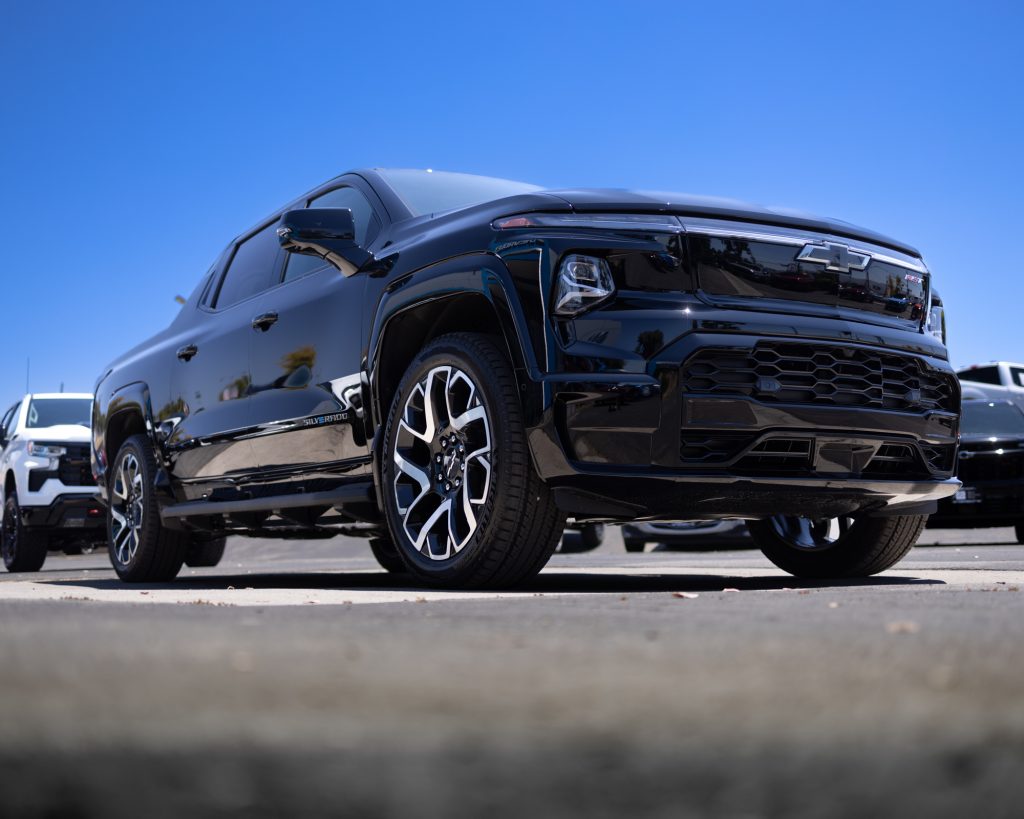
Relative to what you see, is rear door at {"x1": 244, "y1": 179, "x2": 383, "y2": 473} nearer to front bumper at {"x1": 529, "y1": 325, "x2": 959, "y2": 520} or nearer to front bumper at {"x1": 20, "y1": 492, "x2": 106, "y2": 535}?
front bumper at {"x1": 529, "y1": 325, "x2": 959, "y2": 520}

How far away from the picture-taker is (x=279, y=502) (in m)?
5.27

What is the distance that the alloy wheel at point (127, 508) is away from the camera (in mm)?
6723

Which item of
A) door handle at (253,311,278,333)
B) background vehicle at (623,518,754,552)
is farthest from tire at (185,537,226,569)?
door handle at (253,311,278,333)

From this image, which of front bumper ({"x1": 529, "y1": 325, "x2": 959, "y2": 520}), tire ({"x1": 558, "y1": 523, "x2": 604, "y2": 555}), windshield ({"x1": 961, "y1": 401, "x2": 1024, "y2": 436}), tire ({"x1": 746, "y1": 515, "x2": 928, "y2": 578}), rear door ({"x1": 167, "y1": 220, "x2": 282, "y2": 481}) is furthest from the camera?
tire ({"x1": 558, "y1": 523, "x2": 604, "y2": 555})

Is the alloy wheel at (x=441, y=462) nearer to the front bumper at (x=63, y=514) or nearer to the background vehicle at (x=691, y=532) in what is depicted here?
the background vehicle at (x=691, y=532)

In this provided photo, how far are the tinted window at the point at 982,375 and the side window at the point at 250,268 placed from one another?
1193 cm

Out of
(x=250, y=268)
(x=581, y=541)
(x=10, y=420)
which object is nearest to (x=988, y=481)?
(x=581, y=541)

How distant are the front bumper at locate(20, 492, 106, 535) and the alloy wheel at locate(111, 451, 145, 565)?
4527mm

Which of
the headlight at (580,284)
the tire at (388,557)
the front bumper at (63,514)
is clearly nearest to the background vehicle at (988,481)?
the tire at (388,557)

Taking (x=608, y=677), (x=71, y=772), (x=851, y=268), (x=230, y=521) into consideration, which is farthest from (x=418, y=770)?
(x=230, y=521)

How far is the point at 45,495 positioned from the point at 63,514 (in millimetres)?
245

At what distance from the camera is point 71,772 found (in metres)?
1.11

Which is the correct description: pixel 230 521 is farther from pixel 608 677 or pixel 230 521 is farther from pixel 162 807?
pixel 162 807

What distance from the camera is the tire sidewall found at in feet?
13.1
